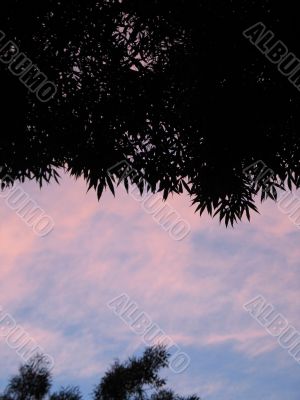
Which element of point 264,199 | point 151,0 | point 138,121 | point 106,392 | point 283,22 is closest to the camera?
point 283,22

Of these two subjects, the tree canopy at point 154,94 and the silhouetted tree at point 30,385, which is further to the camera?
the silhouetted tree at point 30,385

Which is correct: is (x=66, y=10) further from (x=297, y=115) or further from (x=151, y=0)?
(x=297, y=115)

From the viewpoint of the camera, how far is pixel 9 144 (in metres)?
9.14

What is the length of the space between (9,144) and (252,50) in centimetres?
562

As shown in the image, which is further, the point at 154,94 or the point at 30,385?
the point at 30,385

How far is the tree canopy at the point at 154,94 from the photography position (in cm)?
855

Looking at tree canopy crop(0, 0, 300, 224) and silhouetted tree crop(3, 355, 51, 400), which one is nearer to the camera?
tree canopy crop(0, 0, 300, 224)

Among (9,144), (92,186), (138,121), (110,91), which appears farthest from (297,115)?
(9,144)

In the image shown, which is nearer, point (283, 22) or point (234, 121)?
point (283, 22)

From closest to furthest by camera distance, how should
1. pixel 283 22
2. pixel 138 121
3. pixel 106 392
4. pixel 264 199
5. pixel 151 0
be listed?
pixel 283 22 < pixel 151 0 < pixel 138 121 < pixel 264 199 < pixel 106 392

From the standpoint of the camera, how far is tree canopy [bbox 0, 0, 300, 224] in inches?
337

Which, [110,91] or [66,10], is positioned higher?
[66,10]

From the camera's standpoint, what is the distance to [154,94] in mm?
9477

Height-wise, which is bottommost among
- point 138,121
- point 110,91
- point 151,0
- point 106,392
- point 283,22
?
point 106,392
